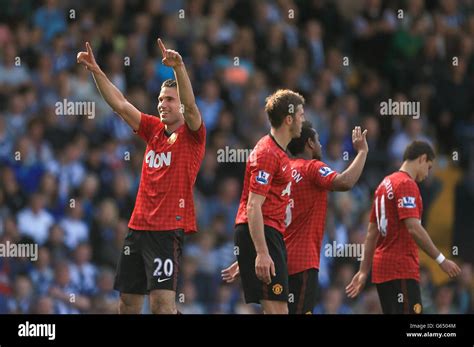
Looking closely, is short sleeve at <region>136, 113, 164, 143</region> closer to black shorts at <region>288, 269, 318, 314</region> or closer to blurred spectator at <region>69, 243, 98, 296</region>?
black shorts at <region>288, 269, 318, 314</region>

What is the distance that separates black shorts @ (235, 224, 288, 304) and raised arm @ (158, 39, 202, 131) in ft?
2.86

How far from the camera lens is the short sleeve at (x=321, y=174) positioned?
1043 cm

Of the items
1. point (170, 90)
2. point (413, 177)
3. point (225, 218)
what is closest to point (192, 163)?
point (170, 90)

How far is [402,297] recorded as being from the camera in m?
10.9

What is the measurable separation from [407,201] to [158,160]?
2.12 meters

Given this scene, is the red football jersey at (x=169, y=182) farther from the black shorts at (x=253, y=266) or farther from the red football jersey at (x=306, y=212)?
the red football jersey at (x=306, y=212)

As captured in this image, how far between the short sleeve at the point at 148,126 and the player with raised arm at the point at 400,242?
2.02m

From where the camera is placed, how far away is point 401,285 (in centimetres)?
1095

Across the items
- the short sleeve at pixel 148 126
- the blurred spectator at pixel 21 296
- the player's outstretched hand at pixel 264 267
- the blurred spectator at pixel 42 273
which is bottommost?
Answer: the player's outstretched hand at pixel 264 267

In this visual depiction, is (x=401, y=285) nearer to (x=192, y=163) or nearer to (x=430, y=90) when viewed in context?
(x=192, y=163)

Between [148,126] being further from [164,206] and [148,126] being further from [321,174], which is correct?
[321,174]

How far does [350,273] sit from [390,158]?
1.79m

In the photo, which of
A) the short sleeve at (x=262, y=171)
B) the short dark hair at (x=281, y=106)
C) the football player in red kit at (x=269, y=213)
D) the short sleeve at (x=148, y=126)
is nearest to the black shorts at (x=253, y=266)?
the football player in red kit at (x=269, y=213)

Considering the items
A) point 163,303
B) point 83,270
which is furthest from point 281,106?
point 83,270
